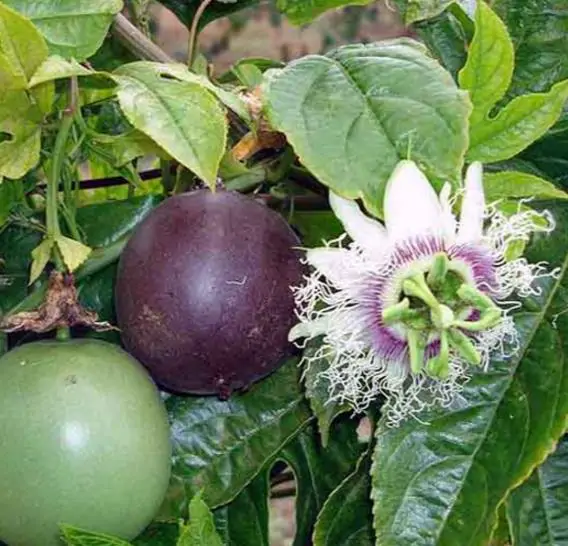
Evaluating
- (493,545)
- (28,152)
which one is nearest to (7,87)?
(28,152)

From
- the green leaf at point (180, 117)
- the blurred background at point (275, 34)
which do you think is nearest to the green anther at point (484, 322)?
the green leaf at point (180, 117)

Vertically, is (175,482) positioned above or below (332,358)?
below

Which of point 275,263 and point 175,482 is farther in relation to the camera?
point 175,482

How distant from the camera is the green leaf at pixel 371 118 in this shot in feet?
1.49

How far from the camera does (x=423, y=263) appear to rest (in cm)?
47

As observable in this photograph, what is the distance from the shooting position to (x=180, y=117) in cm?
47

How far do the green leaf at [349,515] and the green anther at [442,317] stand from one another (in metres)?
0.15

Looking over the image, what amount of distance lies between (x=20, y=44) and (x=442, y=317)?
0.18 meters

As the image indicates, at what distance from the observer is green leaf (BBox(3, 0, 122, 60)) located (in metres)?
0.52

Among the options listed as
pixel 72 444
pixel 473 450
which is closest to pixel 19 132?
pixel 72 444

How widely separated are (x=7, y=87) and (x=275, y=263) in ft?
0.41

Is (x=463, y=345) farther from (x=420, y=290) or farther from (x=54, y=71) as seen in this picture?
(x=54, y=71)

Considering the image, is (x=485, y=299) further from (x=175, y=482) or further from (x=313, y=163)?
(x=175, y=482)

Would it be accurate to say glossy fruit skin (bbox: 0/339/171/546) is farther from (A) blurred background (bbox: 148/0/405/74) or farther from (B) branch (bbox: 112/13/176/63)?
(A) blurred background (bbox: 148/0/405/74)
